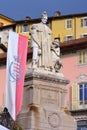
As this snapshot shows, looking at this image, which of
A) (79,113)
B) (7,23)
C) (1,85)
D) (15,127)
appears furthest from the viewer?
(7,23)

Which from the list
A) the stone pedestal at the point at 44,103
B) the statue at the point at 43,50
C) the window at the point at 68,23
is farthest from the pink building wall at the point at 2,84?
the stone pedestal at the point at 44,103

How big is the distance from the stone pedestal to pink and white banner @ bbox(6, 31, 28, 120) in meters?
1.19

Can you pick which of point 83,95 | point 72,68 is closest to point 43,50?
point 83,95

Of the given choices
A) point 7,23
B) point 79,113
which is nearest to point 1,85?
point 79,113

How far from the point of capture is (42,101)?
66.8ft

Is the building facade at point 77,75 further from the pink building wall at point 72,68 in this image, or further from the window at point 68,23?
the window at point 68,23

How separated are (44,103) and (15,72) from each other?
2.28m

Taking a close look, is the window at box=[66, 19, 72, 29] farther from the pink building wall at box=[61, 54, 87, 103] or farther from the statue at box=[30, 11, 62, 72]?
the statue at box=[30, 11, 62, 72]

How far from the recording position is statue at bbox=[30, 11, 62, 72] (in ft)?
69.2

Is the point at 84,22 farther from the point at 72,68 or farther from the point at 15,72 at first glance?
the point at 15,72

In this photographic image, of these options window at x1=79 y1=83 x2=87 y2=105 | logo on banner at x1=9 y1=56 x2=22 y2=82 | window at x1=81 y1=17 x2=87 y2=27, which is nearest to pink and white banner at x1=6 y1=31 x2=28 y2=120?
logo on banner at x1=9 y1=56 x2=22 y2=82

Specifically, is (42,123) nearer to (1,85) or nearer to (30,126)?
(30,126)

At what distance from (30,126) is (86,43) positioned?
2973 cm

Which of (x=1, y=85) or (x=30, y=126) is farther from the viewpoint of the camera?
(x=1, y=85)
